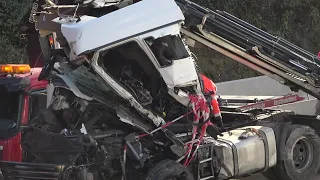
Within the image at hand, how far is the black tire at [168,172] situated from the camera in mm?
5527

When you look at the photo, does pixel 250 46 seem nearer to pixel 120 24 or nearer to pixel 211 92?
pixel 211 92

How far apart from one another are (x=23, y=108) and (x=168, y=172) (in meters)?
1.82

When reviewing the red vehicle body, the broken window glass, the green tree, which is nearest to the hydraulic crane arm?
the broken window glass

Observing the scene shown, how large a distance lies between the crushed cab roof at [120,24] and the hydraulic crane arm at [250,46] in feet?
2.53

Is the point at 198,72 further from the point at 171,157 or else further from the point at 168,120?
the point at 171,157

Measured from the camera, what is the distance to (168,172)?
561 cm

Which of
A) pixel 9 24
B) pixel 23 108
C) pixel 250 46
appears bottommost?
pixel 9 24

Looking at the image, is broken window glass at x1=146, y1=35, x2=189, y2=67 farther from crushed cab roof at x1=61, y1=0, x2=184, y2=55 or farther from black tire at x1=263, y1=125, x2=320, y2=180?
black tire at x1=263, y1=125, x2=320, y2=180

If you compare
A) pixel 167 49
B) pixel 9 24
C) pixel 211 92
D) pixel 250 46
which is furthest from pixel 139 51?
pixel 9 24

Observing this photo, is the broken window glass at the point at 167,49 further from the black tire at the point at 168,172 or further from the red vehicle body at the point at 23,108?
the red vehicle body at the point at 23,108

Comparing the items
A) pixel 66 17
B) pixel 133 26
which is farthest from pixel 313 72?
pixel 66 17

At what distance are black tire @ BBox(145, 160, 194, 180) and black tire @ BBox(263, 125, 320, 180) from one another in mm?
1923

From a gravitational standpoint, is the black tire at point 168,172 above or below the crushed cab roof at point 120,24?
below

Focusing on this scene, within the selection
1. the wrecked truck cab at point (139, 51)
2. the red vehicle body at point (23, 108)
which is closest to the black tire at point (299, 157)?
the wrecked truck cab at point (139, 51)
